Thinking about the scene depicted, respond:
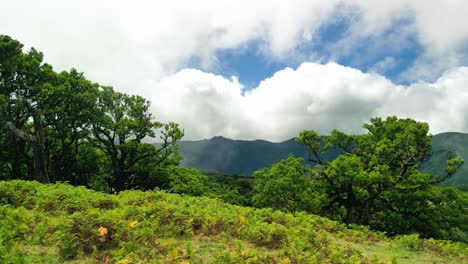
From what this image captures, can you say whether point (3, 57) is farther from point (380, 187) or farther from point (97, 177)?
point (380, 187)

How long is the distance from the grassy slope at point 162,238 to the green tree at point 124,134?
2569 centimetres

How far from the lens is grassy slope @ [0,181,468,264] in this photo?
11.1m

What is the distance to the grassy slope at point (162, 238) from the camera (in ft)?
36.5

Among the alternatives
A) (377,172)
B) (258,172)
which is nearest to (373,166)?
(377,172)

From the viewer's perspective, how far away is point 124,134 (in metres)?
45.4

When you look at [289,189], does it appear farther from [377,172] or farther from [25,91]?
[25,91]

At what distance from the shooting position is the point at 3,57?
3216 centimetres

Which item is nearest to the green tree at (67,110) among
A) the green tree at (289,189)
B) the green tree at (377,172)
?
the green tree at (289,189)

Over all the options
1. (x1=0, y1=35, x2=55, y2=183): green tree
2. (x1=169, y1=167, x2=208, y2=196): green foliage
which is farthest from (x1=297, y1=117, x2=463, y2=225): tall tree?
(x1=0, y1=35, x2=55, y2=183): green tree

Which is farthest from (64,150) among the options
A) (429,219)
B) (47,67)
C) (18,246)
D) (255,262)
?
(429,219)

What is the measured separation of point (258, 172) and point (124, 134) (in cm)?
1764

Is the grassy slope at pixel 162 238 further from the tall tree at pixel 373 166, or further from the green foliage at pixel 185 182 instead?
the green foliage at pixel 185 182

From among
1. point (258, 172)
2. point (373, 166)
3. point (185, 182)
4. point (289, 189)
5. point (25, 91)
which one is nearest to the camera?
point (25, 91)

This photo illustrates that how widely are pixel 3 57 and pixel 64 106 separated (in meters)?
8.28
